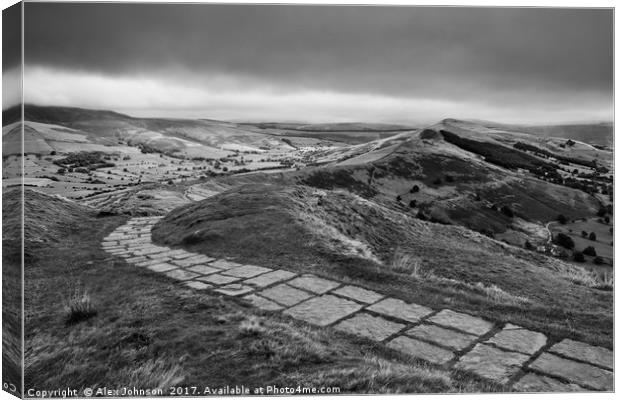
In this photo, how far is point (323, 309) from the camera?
7215mm

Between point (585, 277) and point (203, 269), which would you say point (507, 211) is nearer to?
point (585, 277)

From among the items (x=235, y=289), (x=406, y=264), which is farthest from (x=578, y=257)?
(x=235, y=289)

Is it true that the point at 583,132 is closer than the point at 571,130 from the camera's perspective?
Yes

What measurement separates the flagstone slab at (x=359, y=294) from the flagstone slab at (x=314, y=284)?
0.53 ft

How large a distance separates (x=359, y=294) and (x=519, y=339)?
221 cm

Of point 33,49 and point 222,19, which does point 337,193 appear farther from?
point 33,49

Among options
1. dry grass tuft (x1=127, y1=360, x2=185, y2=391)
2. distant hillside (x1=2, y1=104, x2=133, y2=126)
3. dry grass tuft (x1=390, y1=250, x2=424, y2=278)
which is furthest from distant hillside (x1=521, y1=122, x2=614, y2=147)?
distant hillside (x1=2, y1=104, x2=133, y2=126)

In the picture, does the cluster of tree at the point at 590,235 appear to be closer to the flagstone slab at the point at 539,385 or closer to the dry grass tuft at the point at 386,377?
the flagstone slab at the point at 539,385

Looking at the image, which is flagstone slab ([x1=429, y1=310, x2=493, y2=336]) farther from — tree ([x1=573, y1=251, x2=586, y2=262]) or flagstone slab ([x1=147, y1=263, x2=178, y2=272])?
flagstone slab ([x1=147, y1=263, x2=178, y2=272])

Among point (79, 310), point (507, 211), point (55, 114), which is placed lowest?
point (79, 310)

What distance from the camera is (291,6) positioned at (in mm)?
8164

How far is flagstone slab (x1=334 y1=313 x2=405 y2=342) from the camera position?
6.72m

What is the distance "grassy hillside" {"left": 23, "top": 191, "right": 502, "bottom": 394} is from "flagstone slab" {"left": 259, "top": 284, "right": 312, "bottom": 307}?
447mm

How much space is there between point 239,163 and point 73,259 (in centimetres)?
339
